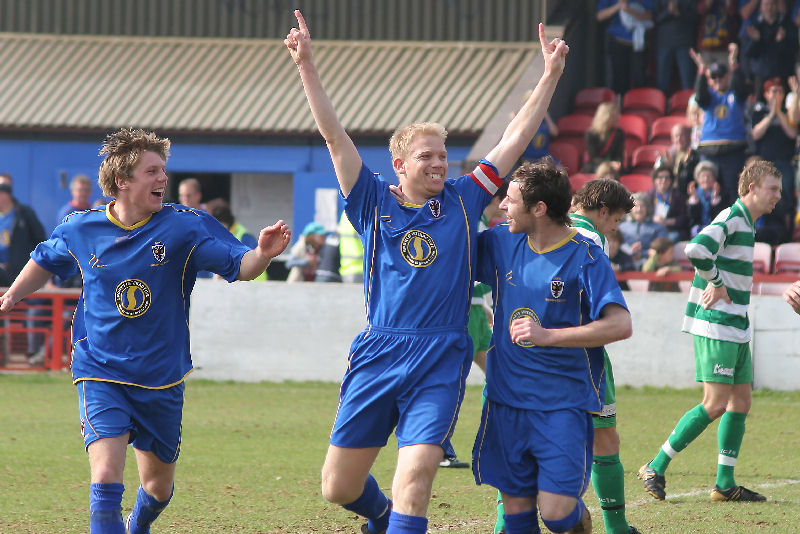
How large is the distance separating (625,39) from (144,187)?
556 inches

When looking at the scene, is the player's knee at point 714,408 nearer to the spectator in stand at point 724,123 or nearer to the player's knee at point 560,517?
the player's knee at point 560,517

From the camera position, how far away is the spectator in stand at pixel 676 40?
18.2 metres

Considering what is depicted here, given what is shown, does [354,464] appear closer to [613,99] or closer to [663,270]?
[663,270]

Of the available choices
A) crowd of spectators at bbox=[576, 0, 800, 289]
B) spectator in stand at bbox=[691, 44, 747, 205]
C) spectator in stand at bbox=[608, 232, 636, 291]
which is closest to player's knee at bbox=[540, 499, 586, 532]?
crowd of spectators at bbox=[576, 0, 800, 289]

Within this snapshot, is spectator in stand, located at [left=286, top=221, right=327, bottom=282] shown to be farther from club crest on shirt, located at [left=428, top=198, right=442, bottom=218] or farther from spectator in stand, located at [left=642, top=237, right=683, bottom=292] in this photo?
club crest on shirt, located at [left=428, top=198, right=442, bottom=218]

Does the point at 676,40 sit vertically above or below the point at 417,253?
above

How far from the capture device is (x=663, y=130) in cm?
1789

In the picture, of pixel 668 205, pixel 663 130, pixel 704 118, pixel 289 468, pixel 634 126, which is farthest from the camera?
pixel 634 126

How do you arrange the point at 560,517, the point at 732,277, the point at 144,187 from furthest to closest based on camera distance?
1. the point at 732,277
2. the point at 144,187
3. the point at 560,517

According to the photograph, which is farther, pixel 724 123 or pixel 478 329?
pixel 724 123

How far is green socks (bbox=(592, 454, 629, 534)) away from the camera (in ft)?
21.2

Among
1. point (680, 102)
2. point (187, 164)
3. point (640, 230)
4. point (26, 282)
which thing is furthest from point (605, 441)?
point (187, 164)

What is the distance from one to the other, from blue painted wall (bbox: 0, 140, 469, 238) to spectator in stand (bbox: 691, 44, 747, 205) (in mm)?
4434

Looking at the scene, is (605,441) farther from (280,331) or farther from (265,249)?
(280,331)
